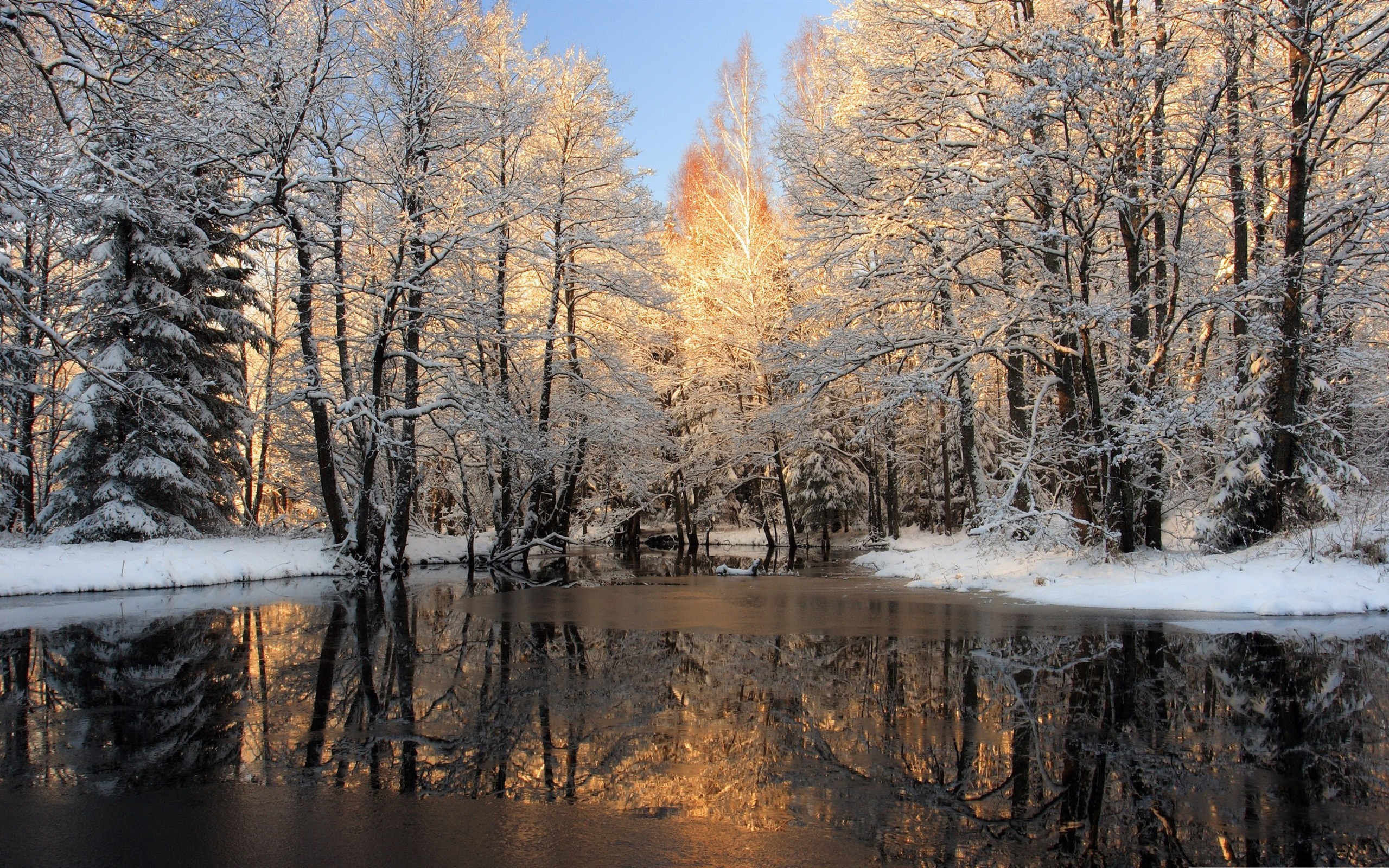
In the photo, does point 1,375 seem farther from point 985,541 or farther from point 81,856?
point 985,541

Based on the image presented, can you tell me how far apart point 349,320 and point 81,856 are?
68.9 feet

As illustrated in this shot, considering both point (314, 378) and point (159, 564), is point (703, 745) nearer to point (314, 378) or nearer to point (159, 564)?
point (159, 564)

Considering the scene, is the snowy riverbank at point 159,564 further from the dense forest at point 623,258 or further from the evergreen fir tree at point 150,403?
the evergreen fir tree at point 150,403

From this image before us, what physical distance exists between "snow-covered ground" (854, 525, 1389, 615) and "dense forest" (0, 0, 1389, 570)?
86 centimetres

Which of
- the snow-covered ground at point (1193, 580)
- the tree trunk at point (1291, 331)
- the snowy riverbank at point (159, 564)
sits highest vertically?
the tree trunk at point (1291, 331)

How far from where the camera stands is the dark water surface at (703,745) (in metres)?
3.79

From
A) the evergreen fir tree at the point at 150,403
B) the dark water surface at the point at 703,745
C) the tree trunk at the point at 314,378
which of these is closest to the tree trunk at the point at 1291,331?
the dark water surface at the point at 703,745

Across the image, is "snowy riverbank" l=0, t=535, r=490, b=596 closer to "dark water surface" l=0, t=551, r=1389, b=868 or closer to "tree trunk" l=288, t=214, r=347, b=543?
"tree trunk" l=288, t=214, r=347, b=543

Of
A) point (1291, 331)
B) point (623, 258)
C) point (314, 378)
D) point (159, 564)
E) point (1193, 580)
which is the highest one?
point (623, 258)

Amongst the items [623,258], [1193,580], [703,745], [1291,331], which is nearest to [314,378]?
[623,258]

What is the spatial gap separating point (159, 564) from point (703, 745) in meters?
14.9

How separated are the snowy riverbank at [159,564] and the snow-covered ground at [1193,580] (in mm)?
13784

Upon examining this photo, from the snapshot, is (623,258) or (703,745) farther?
(623,258)

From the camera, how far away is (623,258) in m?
26.4
